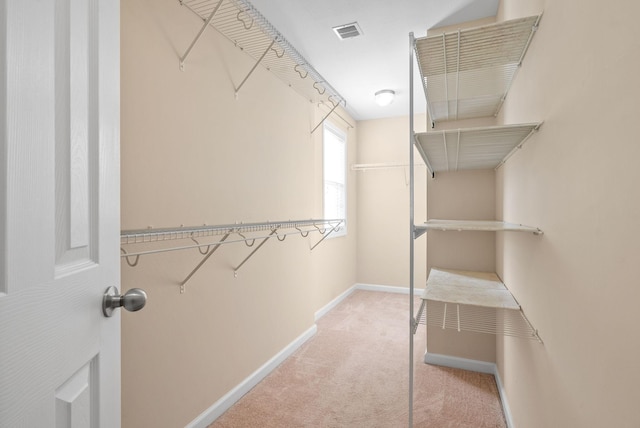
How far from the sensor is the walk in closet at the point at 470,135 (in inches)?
53.9

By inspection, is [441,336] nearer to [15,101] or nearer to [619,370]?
[619,370]

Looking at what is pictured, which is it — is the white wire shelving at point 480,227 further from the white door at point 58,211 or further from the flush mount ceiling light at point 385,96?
the flush mount ceiling light at point 385,96

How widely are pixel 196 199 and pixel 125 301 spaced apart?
1.06 meters

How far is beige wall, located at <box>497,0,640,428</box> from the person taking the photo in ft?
2.10

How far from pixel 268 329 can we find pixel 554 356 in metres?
1.80

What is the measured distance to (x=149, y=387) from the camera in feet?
4.75

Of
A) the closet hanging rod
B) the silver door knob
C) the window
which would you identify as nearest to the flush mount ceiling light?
the window

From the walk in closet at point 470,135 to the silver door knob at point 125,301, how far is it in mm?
1196

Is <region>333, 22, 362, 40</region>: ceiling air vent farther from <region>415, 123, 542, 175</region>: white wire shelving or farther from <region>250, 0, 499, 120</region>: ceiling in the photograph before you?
<region>415, 123, 542, 175</region>: white wire shelving

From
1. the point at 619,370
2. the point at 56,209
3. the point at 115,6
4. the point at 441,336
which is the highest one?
the point at 115,6

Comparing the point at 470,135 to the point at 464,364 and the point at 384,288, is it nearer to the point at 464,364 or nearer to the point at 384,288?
the point at 464,364

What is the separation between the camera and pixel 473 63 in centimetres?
160

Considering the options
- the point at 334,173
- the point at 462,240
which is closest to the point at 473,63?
the point at 462,240

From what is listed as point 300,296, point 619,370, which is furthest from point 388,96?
point 619,370
